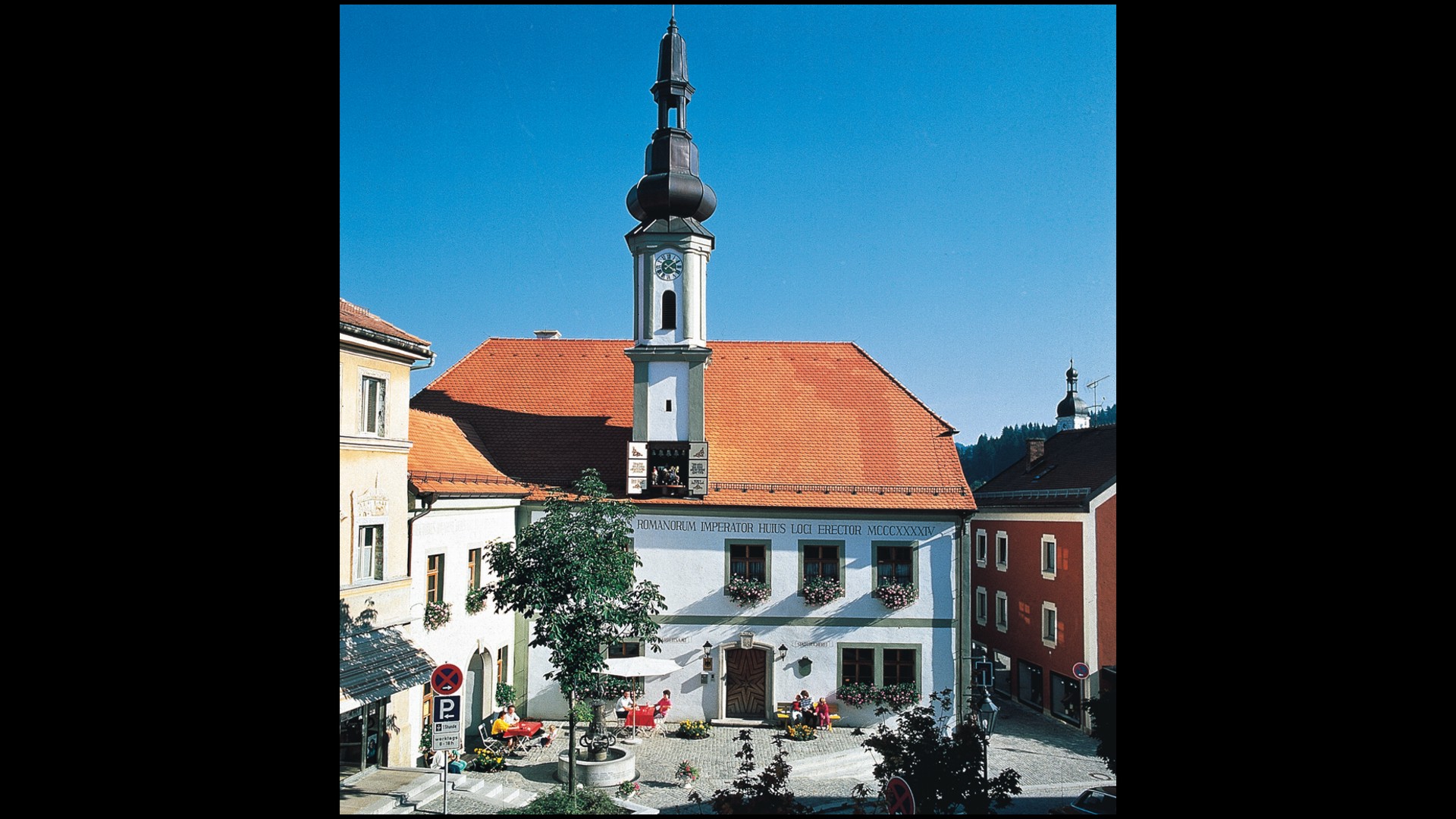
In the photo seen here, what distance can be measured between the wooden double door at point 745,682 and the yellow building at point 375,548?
5.46 meters

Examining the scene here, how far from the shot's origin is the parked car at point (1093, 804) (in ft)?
29.3

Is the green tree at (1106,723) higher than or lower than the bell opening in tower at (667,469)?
lower

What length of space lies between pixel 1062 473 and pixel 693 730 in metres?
9.45

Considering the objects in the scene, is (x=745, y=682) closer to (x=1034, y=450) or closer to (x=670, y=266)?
(x=670, y=266)

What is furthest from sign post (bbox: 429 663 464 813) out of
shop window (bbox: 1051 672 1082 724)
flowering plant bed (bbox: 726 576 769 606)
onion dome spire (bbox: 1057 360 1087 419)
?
onion dome spire (bbox: 1057 360 1087 419)

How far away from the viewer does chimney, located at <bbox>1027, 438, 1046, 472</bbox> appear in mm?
18531

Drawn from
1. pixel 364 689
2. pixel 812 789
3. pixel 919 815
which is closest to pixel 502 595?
pixel 364 689

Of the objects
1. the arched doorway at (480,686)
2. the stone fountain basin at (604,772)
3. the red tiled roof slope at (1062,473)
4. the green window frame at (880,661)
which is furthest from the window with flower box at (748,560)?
the red tiled roof slope at (1062,473)

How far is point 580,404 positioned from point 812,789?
28.4 feet

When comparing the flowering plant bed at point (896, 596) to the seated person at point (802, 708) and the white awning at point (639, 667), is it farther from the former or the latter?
the white awning at point (639, 667)

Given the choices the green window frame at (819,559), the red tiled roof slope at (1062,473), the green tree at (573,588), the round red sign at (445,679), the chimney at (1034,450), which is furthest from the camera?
the chimney at (1034,450)

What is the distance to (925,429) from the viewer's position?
15.5 m
